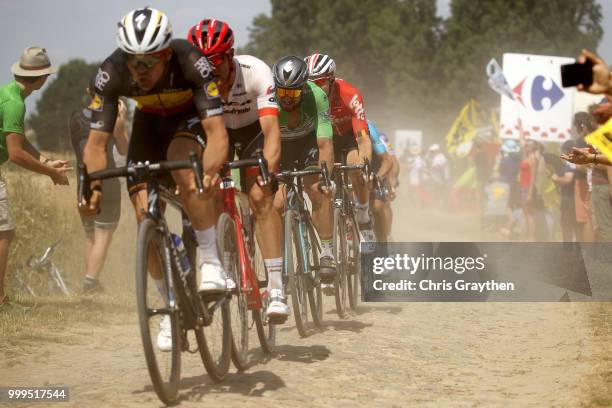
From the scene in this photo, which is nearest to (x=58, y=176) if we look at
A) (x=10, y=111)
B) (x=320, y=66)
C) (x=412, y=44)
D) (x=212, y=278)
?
(x=10, y=111)

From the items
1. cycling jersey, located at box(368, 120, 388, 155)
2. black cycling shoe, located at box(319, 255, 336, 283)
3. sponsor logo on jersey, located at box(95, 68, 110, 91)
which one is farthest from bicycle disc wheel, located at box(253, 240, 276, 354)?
cycling jersey, located at box(368, 120, 388, 155)

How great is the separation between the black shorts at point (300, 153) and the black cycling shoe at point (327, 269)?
0.87 metres

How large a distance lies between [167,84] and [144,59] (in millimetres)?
296

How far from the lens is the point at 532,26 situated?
74.7 metres

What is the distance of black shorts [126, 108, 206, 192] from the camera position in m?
6.21

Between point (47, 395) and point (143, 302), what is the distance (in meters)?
1.28

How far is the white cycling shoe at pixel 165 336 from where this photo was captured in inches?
222

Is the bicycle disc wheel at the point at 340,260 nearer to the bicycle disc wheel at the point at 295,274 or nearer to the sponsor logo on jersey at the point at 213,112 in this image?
the bicycle disc wheel at the point at 295,274

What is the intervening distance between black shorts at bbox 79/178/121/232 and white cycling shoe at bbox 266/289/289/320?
4.08m

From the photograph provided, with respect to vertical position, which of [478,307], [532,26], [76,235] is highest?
[532,26]

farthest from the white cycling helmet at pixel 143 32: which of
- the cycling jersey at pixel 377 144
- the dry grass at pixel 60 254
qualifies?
the cycling jersey at pixel 377 144

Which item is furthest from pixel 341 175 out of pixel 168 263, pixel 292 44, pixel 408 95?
pixel 292 44

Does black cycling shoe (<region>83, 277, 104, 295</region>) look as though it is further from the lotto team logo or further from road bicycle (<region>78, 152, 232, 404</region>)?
the lotto team logo

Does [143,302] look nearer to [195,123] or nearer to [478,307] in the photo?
[195,123]
